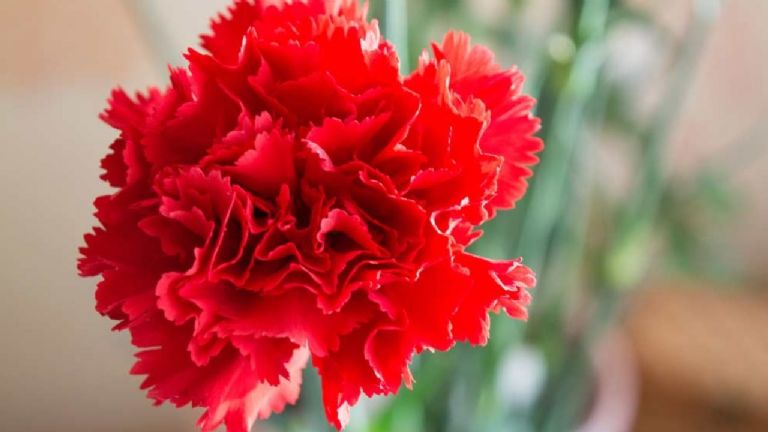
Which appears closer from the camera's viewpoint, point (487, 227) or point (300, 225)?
point (300, 225)

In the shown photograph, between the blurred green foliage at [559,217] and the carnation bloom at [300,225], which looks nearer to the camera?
the carnation bloom at [300,225]

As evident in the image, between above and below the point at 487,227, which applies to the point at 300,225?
above

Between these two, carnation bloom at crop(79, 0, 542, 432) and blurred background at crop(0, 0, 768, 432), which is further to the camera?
blurred background at crop(0, 0, 768, 432)

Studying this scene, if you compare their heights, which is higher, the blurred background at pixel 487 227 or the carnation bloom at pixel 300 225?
the carnation bloom at pixel 300 225

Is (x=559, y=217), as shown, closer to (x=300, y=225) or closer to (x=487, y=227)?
(x=487, y=227)

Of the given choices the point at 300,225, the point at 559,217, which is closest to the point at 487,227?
the point at 559,217
